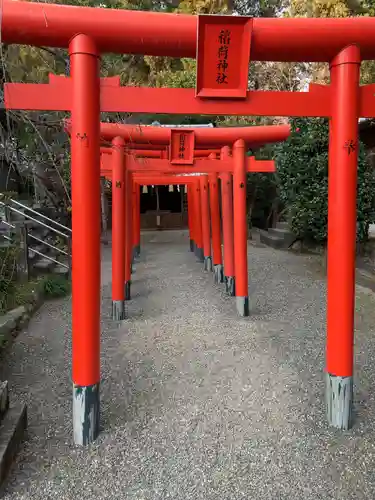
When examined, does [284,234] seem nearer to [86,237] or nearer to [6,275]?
[6,275]

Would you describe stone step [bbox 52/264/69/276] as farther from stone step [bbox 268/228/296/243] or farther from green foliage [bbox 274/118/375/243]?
stone step [bbox 268/228/296/243]

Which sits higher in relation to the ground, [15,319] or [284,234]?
[284,234]

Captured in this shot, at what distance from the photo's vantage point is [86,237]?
108 inches

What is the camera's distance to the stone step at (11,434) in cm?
234

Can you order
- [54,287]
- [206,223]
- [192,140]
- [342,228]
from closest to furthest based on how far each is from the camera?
1. [342,228]
2. [192,140]
3. [54,287]
4. [206,223]

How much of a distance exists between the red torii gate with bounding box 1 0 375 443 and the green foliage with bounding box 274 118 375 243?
5548mm

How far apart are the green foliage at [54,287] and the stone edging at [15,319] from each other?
0.36 metres

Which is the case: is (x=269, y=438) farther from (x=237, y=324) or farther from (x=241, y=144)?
(x=241, y=144)

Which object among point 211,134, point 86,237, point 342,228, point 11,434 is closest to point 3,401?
point 11,434

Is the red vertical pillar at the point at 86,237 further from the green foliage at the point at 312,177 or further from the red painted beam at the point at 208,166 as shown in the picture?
the green foliage at the point at 312,177

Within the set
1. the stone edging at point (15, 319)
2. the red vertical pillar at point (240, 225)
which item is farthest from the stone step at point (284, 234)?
the stone edging at point (15, 319)

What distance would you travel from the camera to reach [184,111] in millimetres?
2748

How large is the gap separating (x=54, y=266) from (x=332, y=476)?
238 inches

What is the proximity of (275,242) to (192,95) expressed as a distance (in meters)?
10.3
